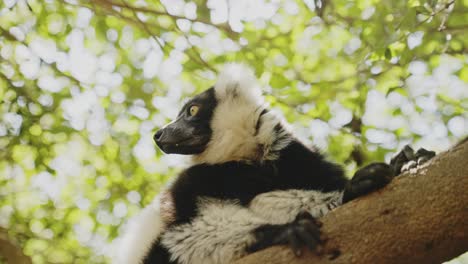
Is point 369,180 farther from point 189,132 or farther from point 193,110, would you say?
point 193,110

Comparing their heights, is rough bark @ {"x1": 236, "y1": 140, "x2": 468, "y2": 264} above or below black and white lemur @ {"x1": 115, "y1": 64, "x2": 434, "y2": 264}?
above

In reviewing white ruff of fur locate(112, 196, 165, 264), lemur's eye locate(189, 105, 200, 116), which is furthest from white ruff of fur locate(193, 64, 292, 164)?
white ruff of fur locate(112, 196, 165, 264)

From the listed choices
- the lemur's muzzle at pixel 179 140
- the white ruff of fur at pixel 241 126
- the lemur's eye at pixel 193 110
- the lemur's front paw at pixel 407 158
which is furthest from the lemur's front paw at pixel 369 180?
the lemur's eye at pixel 193 110

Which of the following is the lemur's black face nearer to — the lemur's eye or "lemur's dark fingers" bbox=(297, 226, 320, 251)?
the lemur's eye

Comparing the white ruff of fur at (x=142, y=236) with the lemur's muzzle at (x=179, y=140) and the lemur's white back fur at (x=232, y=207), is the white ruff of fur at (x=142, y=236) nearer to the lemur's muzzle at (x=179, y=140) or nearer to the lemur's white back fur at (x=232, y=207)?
the lemur's white back fur at (x=232, y=207)

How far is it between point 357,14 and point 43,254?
15.5 feet

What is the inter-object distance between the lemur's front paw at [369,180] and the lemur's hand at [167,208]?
1.30 metres

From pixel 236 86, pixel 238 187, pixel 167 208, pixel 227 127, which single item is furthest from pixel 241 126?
pixel 167 208

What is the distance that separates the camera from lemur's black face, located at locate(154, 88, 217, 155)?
4.87 metres

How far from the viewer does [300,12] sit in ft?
24.6

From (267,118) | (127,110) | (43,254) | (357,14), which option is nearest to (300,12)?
(357,14)

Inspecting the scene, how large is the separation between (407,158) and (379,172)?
19.9 inches

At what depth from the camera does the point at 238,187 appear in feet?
13.5

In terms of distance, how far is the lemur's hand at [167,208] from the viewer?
13.2ft
